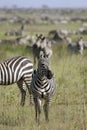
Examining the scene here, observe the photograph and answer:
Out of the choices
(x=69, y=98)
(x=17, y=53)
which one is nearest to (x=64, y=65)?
(x=69, y=98)

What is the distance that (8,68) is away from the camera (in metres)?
12.9

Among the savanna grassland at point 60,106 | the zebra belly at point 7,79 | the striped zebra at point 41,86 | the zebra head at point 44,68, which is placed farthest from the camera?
the zebra belly at point 7,79

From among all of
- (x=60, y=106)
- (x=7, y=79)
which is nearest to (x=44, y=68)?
(x=60, y=106)

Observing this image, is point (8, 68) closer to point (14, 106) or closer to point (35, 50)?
point (14, 106)

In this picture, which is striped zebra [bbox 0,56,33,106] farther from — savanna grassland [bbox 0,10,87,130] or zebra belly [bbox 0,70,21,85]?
savanna grassland [bbox 0,10,87,130]

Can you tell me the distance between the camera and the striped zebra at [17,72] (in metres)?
12.8

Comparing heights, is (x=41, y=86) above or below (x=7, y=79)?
below

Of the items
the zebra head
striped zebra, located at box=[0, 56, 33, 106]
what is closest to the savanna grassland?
striped zebra, located at box=[0, 56, 33, 106]

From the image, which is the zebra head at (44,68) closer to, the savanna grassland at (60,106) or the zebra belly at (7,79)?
the savanna grassland at (60,106)

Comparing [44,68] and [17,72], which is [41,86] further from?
[17,72]

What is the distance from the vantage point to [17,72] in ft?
42.4

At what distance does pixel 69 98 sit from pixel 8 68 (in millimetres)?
1836

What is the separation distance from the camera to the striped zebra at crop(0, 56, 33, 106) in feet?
42.0

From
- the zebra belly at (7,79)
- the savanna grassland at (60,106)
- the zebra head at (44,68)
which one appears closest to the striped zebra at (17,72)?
the zebra belly at (7,79)
